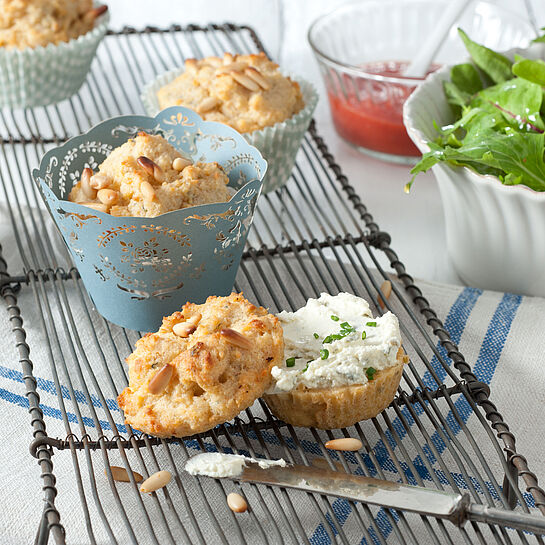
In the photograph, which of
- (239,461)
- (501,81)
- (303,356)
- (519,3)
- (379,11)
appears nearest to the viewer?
(239,461)

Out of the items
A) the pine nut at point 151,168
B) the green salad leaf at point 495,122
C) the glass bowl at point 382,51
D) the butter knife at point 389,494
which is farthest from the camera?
the glass bowl at point 382,51

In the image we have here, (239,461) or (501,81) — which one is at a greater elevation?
(501,81)

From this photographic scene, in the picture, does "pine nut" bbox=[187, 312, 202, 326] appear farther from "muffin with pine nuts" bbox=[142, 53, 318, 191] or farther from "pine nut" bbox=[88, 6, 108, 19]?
"pine nut" bbox=[88, 6, 108, 19]

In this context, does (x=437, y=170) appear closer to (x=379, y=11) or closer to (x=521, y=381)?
(x=521, y=381)

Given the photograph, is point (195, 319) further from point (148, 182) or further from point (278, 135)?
point (278, 135)

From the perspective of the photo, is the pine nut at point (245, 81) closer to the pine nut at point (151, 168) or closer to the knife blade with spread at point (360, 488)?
the pine nut at point (151, 168)

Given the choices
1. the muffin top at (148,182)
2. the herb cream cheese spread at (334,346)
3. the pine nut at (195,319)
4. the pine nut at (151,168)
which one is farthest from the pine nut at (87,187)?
the herb cream cheese spread at (334,346)

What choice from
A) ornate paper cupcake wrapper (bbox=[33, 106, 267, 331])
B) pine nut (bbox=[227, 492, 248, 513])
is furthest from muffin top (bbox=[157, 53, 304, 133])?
pine nut (bbox=[227, 492, 248, 513])

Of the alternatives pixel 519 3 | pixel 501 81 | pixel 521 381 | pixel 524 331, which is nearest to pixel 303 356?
pixel 521 381
